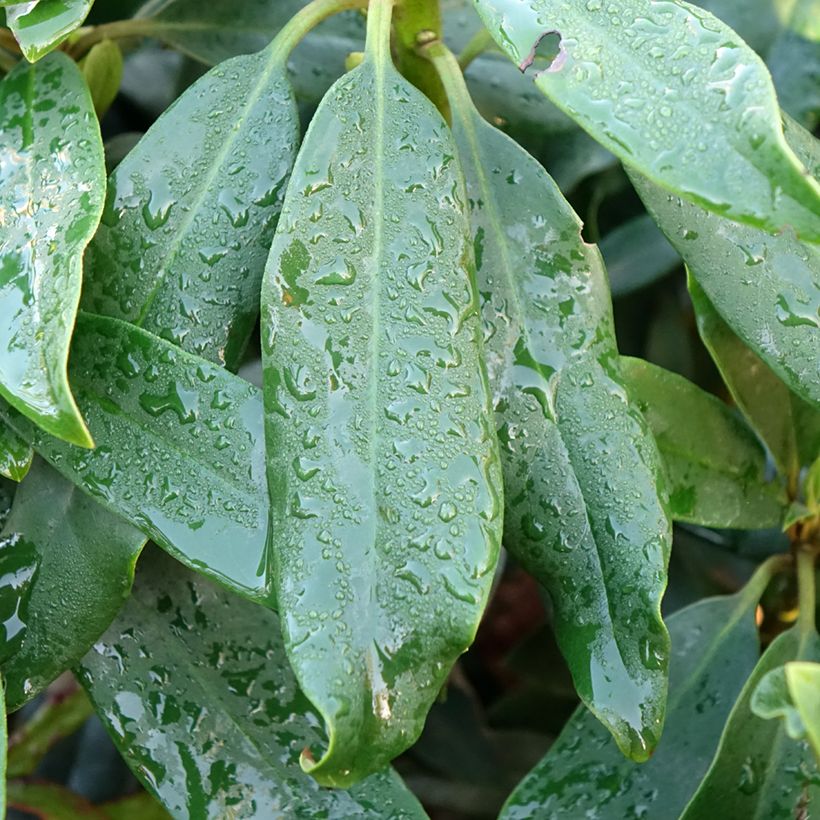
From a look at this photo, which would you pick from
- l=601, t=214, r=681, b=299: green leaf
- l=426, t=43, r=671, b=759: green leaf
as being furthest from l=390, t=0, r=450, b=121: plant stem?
l=601, t=214, r=681, b=299: green leaf

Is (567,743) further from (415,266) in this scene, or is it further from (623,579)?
(415,266)

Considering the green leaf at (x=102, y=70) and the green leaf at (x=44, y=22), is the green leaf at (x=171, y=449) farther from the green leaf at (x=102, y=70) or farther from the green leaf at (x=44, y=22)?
the green leaf at (x=102, y=70)

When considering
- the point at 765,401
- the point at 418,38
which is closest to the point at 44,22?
the point at 418,38

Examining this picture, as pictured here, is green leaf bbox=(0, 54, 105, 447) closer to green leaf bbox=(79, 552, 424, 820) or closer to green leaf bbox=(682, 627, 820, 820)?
green leaf bbox=(79, 552, 424, 820)

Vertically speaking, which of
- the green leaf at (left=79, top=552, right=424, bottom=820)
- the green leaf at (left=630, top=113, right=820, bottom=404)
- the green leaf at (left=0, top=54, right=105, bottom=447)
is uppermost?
the green leaf at (left=0, top=54, right=105, bottom=447)

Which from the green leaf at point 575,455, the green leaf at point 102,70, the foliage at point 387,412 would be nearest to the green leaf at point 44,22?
the foliage at point 387,412

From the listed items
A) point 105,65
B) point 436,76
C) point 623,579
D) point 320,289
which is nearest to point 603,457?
point 623,579
